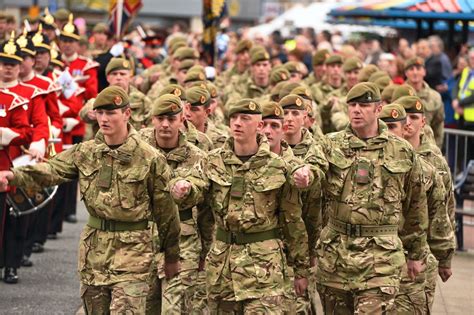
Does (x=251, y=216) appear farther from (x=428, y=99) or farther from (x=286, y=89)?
(x=428, y=99)

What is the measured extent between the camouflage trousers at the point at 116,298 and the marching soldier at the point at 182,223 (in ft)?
2.64

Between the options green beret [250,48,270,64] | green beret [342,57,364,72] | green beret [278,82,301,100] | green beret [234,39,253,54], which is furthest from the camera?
green beret [234,39,253,54]

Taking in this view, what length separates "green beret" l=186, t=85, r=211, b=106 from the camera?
1192cm

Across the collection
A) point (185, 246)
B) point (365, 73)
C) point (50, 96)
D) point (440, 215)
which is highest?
point (365, 73)

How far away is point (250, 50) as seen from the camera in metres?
19.4

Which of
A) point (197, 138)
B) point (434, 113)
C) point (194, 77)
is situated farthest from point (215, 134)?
point (434, 113)

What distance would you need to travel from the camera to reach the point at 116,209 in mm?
9250


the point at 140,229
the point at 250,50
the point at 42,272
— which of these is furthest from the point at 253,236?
the point at 250,50

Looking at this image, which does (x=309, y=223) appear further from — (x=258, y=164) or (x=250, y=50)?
(x=250, y=50)

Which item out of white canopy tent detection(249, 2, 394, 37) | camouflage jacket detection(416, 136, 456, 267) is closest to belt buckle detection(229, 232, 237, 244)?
camouflage jacket detection(416, 136, 456, 267)

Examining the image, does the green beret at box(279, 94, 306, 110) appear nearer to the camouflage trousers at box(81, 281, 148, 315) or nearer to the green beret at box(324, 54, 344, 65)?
the camouflage trousers at box(81, 281, 148, 315)

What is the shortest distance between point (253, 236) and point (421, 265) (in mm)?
1515

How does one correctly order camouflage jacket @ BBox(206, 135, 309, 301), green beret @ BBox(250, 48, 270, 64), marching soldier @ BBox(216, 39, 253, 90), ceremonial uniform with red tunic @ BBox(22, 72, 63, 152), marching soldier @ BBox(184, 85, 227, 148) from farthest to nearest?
marching soldier @ BBox(216, 39, 253, 90)
green beret @ BBox(250, 48, 270, 64)
ceremonial uniform with red tunic @ BBox(22, 72, 63, 152)
marching soldier @ BBox(184, 85, 227, 148)
camouflage jacket @ BBox(206, 135, 309, 301)

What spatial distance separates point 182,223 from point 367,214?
1721 mm
